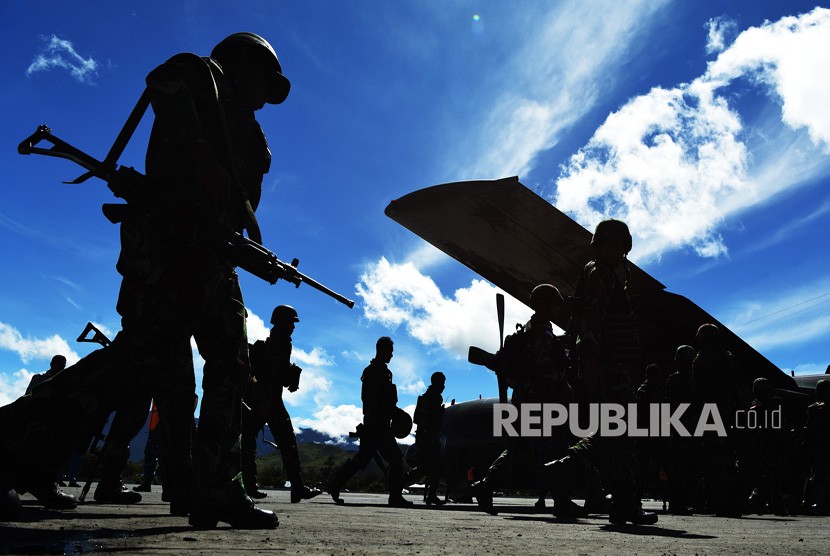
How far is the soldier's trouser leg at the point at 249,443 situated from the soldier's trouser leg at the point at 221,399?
3621 mm

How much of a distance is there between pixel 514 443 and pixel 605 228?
2.19 meters

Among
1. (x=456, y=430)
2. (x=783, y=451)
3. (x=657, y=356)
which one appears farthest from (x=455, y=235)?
(x=783, y=451)

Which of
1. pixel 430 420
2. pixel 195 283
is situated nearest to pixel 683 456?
pixel 430 420

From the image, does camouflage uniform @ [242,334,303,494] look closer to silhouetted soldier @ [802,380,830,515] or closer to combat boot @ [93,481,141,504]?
combat boot @ [93,481,141,504]

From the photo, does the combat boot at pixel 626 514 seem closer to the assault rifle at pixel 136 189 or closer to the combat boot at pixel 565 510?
the combat boot at pixel 565 510

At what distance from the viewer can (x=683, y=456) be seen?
7.61 m

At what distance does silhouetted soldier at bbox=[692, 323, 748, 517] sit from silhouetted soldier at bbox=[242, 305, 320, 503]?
170 inches

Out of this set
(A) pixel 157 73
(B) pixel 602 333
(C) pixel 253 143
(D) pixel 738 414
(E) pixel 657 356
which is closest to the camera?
(A) pixel 157 73

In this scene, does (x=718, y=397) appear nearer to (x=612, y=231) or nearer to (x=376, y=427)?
(x=612, y=231)

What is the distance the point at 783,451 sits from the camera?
933 cm

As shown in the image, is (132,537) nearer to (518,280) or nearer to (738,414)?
(738,414)

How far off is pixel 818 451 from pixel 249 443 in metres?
7.98

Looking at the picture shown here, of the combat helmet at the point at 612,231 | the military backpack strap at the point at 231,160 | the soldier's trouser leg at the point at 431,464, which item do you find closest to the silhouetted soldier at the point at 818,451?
the soldier's trouser leg at the point at 431,464

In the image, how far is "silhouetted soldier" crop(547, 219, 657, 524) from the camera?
3969 millimetres
